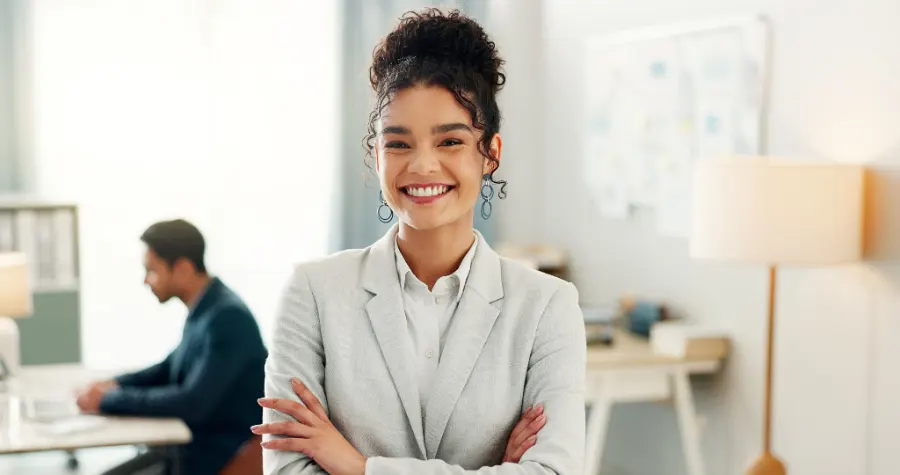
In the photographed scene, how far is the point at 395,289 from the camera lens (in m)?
1.55

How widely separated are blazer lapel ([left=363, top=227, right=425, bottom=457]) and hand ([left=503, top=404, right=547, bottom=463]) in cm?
13

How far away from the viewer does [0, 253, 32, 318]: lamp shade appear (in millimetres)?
3430

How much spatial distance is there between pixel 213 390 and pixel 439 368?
67.4 inches

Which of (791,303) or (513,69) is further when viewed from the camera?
(513,69)

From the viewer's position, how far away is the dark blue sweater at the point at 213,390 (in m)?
3.03

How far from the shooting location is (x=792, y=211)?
290 cm

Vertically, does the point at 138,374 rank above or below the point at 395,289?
below

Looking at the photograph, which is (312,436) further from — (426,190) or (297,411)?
(426,190)

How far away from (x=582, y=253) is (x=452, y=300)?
320cm

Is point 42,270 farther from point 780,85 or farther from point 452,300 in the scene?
point 452,300

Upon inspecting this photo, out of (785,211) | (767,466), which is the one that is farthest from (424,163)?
(767,466)

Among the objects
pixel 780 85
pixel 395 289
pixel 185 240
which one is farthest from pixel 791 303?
pixel 395 289

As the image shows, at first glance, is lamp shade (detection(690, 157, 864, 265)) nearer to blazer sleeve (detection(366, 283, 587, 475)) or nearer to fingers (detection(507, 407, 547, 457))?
blazer sleeve (detection(366, 283, 587, 475))

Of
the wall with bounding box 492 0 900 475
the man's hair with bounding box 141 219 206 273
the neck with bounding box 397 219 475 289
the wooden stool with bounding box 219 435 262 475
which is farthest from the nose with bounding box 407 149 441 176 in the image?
the man's hair with bounding box 141 219 206 273
